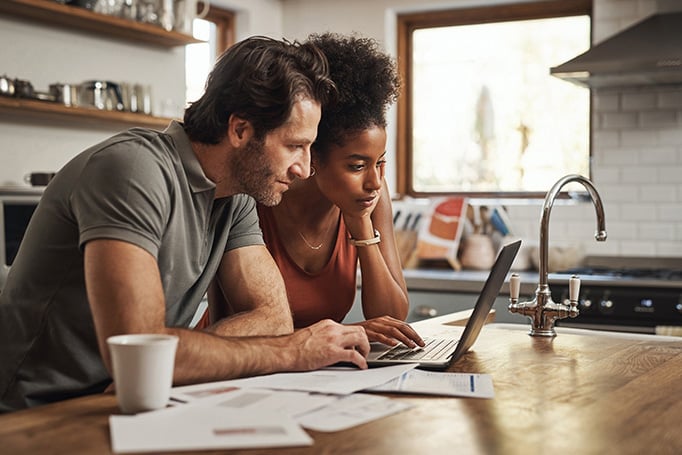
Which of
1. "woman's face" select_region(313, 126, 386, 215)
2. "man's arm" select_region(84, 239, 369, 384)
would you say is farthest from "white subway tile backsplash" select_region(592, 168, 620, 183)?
"man's arm" select_region(84, 239, 369, 384)

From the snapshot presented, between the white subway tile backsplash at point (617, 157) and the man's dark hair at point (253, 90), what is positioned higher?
the man's dark hair at point (253, 90)

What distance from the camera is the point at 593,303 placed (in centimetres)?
373

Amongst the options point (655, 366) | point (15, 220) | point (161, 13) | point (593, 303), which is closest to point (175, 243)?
point (655, 366)

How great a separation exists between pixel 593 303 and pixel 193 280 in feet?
7.55

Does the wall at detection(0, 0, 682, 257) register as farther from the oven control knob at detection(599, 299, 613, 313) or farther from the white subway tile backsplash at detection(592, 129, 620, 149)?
the oven control knob at detection(599, 299, 613, 313)

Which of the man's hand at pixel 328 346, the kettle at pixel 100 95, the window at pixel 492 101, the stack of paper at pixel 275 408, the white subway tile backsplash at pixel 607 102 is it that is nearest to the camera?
the stack of paper at pixel 275 408

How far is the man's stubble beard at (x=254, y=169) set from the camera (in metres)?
1.91

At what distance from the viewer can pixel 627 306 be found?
3.68 metres

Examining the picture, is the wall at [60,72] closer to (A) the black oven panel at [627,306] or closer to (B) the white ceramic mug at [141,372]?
(A) the black oven panel at [627,306]

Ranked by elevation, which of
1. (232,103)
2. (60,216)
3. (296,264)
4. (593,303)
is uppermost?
(232,103)

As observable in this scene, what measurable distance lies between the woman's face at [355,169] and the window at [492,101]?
8.99 feet

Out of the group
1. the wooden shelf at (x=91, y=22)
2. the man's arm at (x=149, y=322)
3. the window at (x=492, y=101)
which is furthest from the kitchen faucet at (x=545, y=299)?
the window at (x=492, y=101)

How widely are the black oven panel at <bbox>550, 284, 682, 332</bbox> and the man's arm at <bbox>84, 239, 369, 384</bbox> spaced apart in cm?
234

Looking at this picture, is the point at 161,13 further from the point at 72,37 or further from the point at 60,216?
the point at 60,216
